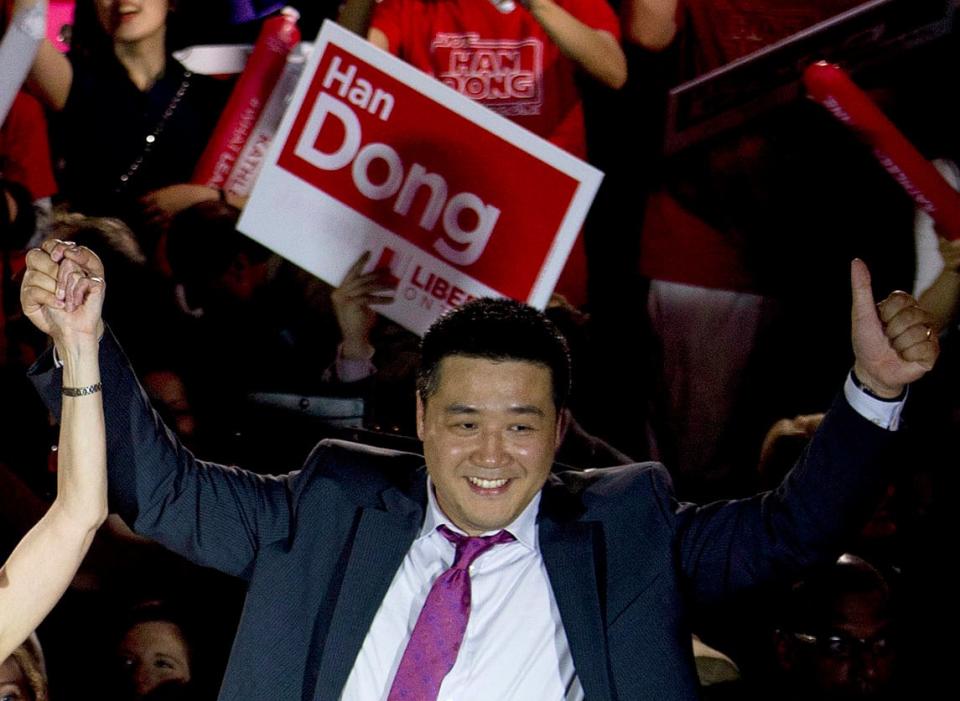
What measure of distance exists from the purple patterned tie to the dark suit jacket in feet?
0.26

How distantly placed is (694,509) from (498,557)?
323 millimetres

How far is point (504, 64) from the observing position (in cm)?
306

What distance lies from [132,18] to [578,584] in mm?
2131

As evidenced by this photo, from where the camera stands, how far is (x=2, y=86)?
292 centimetres

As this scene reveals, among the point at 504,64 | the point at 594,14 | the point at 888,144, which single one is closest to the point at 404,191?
the point at 504,64

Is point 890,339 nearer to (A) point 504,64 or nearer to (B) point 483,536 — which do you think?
(B) point 483,536

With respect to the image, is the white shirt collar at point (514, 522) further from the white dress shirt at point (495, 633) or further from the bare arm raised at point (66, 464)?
the bare arm raised at point (66, 464)

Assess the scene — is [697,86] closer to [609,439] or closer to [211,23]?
[609,439]

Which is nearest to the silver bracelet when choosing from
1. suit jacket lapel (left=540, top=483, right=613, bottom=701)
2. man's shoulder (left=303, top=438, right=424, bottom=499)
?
man's shoulder (left=303, top=438, right=424, bottom=499)

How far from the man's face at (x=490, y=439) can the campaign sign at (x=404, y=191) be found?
1093 mm

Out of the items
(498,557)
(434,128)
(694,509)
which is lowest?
(498,557)

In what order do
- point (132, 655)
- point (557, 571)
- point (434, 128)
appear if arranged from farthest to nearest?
point (434, 128)
point (132, 655)
point (557, 571)

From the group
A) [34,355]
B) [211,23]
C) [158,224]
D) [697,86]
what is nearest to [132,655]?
[34,355]

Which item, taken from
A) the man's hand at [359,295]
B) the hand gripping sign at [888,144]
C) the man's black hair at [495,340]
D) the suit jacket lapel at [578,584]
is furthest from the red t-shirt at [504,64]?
the suit jacket lapel at [578,584]
